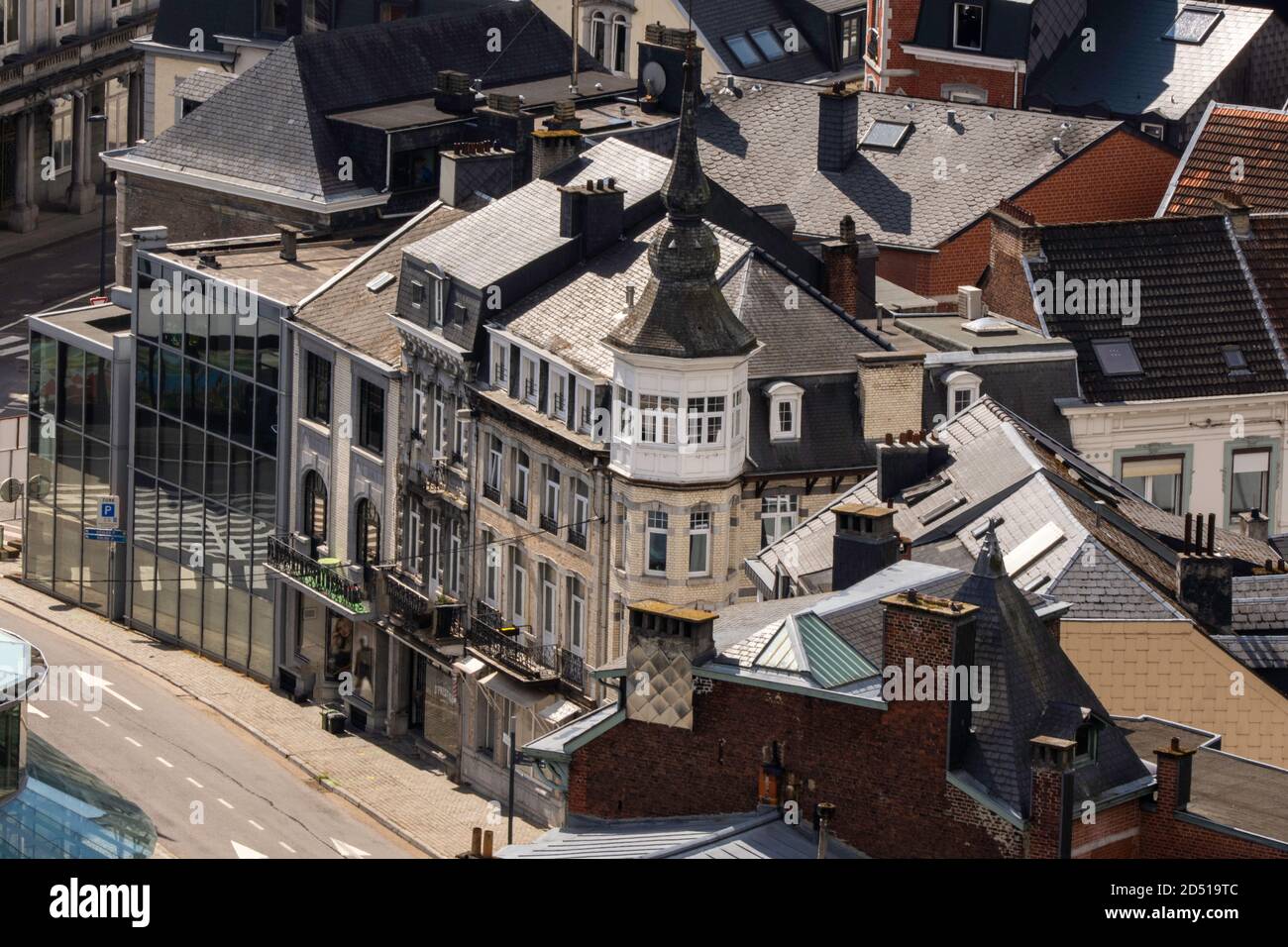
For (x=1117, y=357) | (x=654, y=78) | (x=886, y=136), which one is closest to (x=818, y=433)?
(x=1117, y=357)

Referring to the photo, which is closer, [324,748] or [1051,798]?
[1051,798]

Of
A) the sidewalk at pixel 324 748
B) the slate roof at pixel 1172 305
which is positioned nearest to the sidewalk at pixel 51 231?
the sidewalk at pixel 324 748

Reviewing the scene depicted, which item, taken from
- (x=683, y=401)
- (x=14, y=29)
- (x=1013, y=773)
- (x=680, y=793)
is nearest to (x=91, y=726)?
(x=683, y=401)

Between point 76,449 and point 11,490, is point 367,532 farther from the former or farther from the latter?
point 11,490

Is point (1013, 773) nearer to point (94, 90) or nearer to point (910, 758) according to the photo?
point (910, 758)

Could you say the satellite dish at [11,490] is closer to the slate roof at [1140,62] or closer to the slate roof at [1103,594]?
the slate roof at [1140,62]

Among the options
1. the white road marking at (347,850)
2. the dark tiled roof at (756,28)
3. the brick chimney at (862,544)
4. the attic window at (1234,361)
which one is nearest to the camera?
the brick chimney at (862,544)
